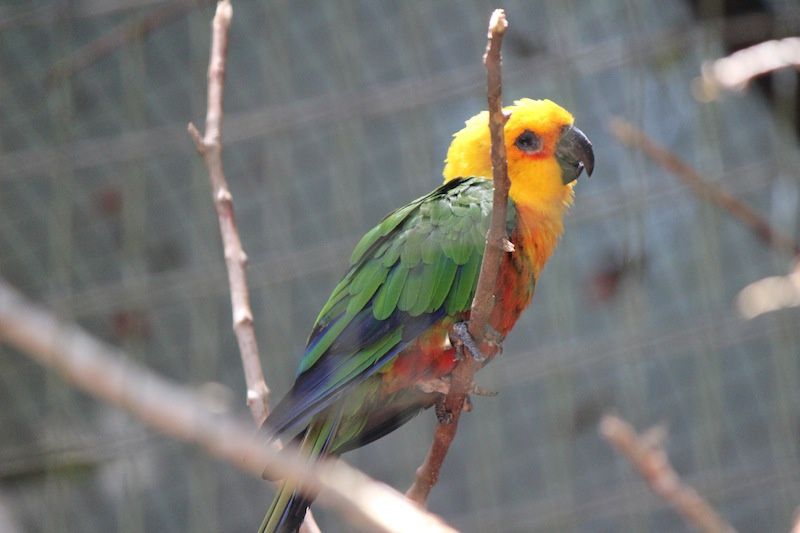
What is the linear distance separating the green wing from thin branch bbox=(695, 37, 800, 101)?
0.30 m

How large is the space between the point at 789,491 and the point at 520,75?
1.07 meters

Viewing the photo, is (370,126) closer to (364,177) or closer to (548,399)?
(364,177)

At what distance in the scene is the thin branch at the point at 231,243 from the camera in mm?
965

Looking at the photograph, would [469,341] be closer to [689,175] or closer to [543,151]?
[543,151]

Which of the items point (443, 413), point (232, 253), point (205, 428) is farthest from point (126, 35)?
point (205, 428)

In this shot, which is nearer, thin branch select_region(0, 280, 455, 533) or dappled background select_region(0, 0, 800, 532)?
thin branch select_region(0, 280, 455, 533)

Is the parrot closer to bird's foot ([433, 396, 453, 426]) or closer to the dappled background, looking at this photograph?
bird's foot ([433, 396, 453, 426])

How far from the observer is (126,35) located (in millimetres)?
2010

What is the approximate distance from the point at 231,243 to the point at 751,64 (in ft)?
2.16

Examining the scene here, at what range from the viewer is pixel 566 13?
2.18 metres

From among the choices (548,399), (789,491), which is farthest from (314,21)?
(789,491)

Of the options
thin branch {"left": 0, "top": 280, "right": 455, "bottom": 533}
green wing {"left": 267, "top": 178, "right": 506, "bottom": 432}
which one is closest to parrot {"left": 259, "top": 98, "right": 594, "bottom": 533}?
green wing {"left": 267, "top": 178, "right": 506, "bottom": 432}

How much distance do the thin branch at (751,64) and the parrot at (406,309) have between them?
0.82ft

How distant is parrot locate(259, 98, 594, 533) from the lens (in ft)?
3.60
